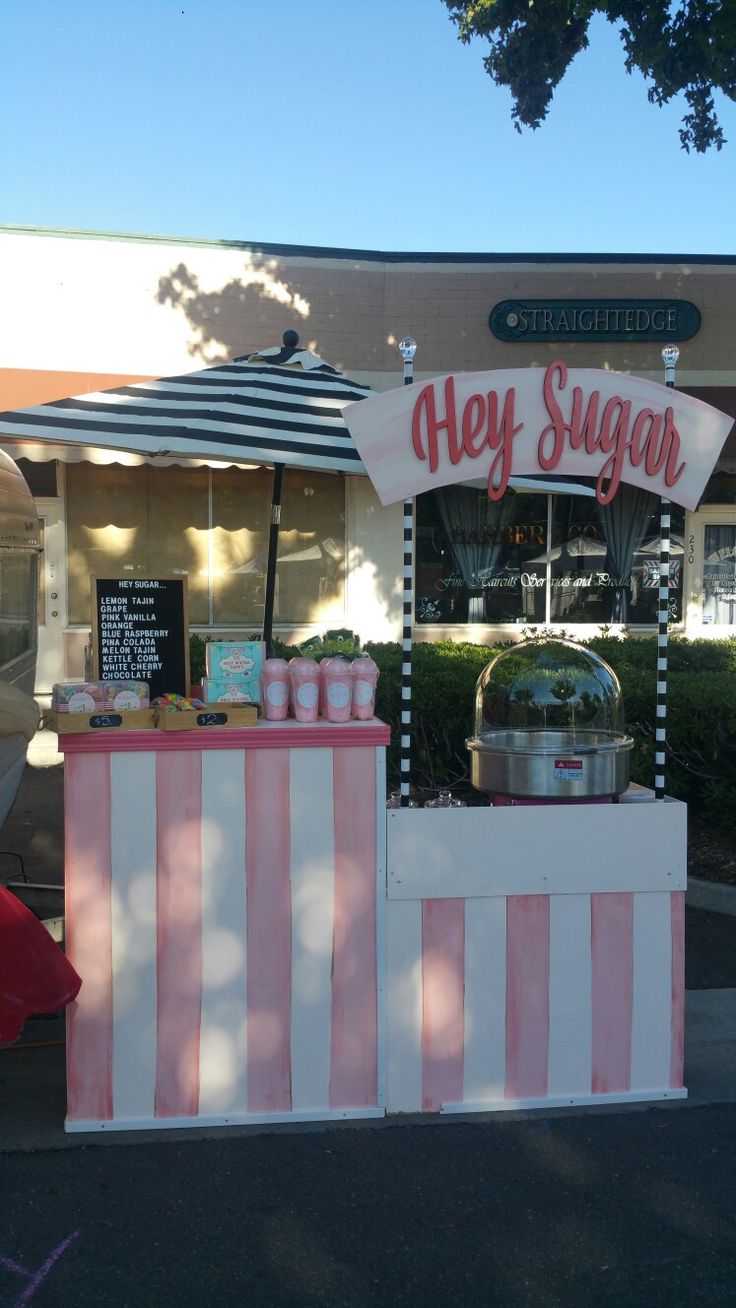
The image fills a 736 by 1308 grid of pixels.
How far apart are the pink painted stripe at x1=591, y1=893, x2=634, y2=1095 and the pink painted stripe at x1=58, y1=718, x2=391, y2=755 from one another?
0.96m

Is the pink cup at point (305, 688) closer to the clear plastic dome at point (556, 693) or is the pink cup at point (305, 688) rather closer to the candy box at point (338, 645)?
the clear plastic dome at point (556, 693)

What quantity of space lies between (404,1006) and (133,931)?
0.92m

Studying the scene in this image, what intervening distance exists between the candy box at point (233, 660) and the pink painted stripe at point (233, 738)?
0.22 meters

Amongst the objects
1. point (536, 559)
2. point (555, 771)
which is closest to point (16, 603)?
point (555, 771)

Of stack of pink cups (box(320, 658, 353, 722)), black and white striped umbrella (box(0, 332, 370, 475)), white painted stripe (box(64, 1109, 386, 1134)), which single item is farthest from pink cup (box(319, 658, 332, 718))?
black and white striped umbrella (box(0, 332, 370, 475))

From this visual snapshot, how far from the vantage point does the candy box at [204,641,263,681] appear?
372cm

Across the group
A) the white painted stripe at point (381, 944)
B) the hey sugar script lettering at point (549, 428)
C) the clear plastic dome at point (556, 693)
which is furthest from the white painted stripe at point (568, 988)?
the hey sugar script lettering at point (549, 428)

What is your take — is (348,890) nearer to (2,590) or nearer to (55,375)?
(2,590)

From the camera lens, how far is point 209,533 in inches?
485

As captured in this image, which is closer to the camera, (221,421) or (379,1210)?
(379,1210)

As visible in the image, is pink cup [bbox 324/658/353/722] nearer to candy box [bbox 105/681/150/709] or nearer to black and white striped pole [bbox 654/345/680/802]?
candy box [bbox 105/681/150/709]

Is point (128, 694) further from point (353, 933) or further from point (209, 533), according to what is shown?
point (209, 533)

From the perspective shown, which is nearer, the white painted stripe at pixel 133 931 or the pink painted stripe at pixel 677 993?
the white painted stripe at pixel 133 931

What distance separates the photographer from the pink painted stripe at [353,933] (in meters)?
3.58
